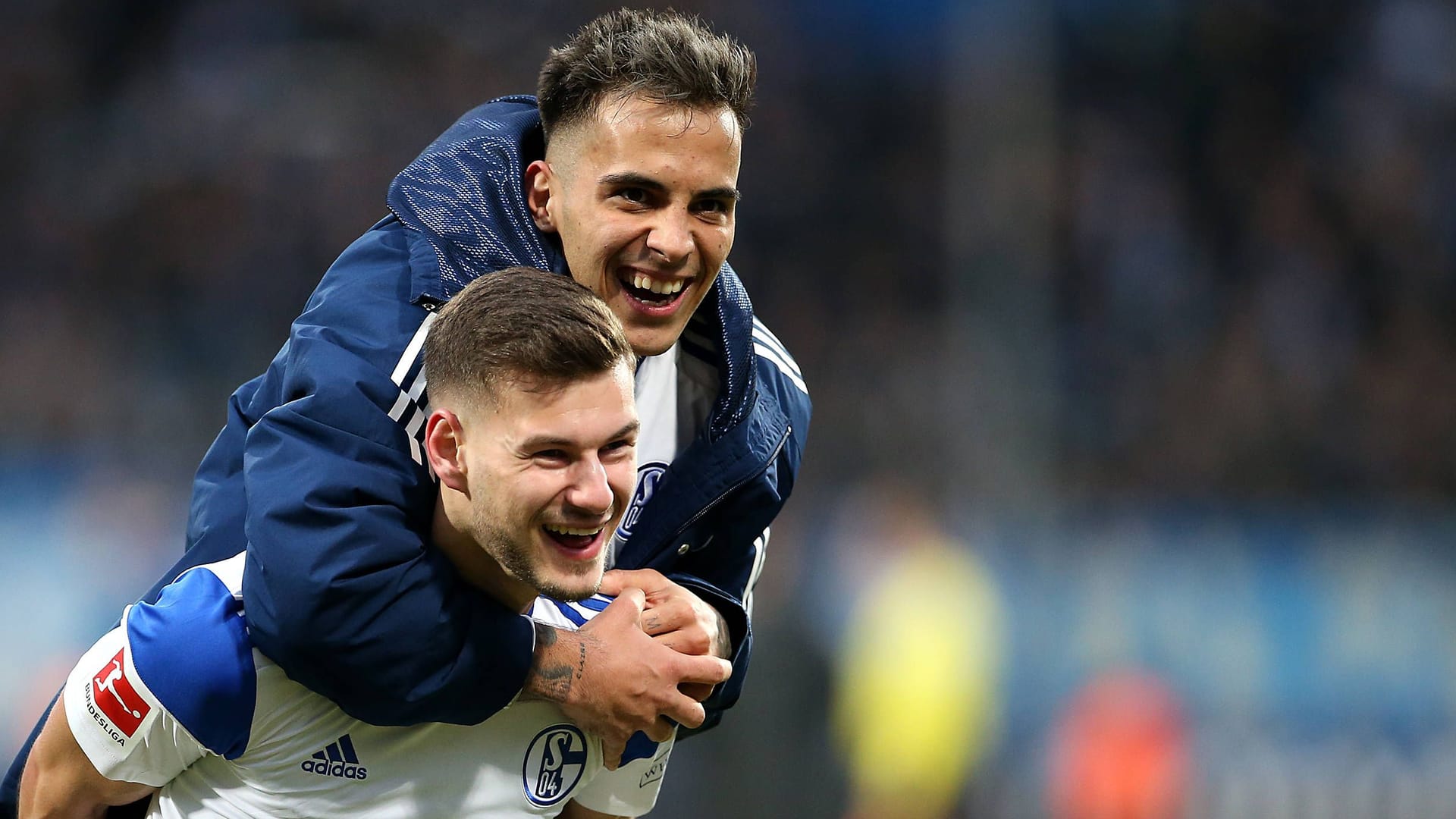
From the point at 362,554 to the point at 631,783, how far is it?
2.99 ft

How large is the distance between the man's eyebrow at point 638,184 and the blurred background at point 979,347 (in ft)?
14.4

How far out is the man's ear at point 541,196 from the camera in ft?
9.61

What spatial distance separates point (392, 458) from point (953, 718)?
558 cm

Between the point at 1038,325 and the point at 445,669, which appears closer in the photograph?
the point at 445,669

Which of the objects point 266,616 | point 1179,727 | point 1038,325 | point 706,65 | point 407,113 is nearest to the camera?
point 266,616

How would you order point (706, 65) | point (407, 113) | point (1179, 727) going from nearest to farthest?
point (706, 65), point (1179, 727), point (407, 113)

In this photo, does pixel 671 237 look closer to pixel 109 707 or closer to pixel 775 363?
pixel 775 363

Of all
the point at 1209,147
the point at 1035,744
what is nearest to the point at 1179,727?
the point at 1035,744

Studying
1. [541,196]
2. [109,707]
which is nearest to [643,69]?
[541,196]

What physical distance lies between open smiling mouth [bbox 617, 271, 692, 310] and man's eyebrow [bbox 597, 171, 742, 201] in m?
0.14

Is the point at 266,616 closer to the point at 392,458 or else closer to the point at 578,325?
the point at 392,458

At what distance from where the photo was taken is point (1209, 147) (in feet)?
34.7

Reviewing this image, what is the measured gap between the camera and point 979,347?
8266 millimetres

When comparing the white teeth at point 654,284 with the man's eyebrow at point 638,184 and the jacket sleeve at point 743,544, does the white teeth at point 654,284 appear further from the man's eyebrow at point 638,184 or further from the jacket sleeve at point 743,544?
the jacket sleeve at point 743,544
